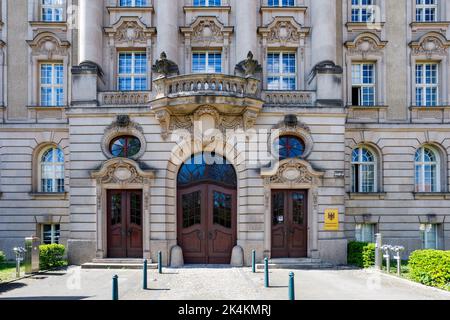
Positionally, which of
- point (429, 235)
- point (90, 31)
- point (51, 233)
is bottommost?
point (429, 235)

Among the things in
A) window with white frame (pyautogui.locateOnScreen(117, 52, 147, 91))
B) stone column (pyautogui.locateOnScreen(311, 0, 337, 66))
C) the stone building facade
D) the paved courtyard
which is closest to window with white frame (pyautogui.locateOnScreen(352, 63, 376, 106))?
the stone building facade

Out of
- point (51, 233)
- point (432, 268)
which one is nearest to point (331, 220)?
point (432, 268)

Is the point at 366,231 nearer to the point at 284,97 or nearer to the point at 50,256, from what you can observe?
the point at 284,97

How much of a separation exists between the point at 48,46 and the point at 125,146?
6861 millimetres

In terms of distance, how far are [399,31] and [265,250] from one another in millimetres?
12858

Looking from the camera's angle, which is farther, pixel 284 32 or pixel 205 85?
pixel 284 32

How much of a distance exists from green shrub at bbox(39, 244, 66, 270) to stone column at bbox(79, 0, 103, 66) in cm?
829

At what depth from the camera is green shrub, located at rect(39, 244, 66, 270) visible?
50.5ft

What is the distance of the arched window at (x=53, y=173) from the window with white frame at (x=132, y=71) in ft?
15.6

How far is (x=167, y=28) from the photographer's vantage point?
56.6ft

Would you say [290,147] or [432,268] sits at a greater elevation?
[290,147]

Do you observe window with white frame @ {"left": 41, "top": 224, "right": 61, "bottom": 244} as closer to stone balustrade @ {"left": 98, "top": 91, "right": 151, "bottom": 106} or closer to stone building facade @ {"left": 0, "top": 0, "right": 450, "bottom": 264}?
stone building facade @ {"left": 0, "top": 0, "right": 450, "bottom": 264}

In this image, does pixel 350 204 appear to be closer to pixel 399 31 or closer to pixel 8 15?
pixel 399 31
